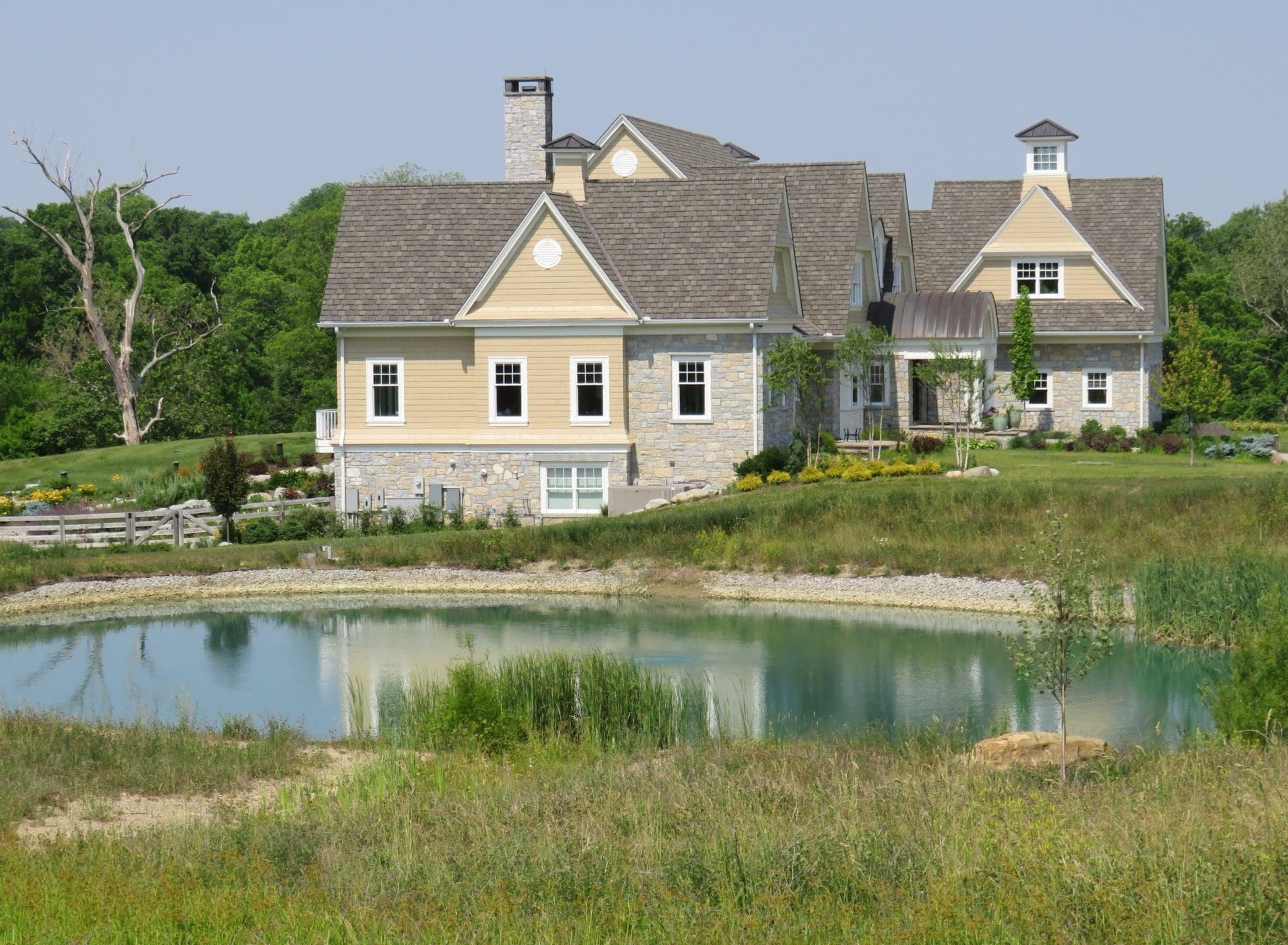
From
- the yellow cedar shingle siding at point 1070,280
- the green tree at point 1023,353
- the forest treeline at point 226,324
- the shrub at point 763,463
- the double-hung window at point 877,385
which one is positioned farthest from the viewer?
the forest treeline at point 226,324

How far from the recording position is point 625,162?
43.1 meters

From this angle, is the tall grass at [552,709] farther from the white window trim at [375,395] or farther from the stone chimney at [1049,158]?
the stone chimney at [1049,158]

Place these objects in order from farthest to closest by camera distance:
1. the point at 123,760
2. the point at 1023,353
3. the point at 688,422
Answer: the point at 1023,353, the point at 688,422, the point at 123,760

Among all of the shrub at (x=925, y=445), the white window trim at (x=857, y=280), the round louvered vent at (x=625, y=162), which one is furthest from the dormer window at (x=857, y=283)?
the round louvered vent at (x=625, y=162)

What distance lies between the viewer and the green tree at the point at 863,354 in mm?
36312

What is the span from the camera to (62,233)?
7169 centimetres

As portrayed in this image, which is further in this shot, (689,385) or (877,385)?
(877,385)

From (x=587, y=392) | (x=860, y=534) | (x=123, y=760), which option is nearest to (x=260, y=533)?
(x=587, y=392)

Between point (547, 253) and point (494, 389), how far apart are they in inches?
125

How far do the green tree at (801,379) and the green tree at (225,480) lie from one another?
11.1m

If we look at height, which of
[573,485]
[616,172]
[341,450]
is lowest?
[573,485]

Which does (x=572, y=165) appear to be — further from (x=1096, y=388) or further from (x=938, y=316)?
(x=1096, y=388)

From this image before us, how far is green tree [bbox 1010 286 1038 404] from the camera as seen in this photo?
41812 mm

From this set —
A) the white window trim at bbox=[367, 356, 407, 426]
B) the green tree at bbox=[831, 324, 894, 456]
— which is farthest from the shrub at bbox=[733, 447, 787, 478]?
the white window trim at bbox=[367, 356, 407, 426]
